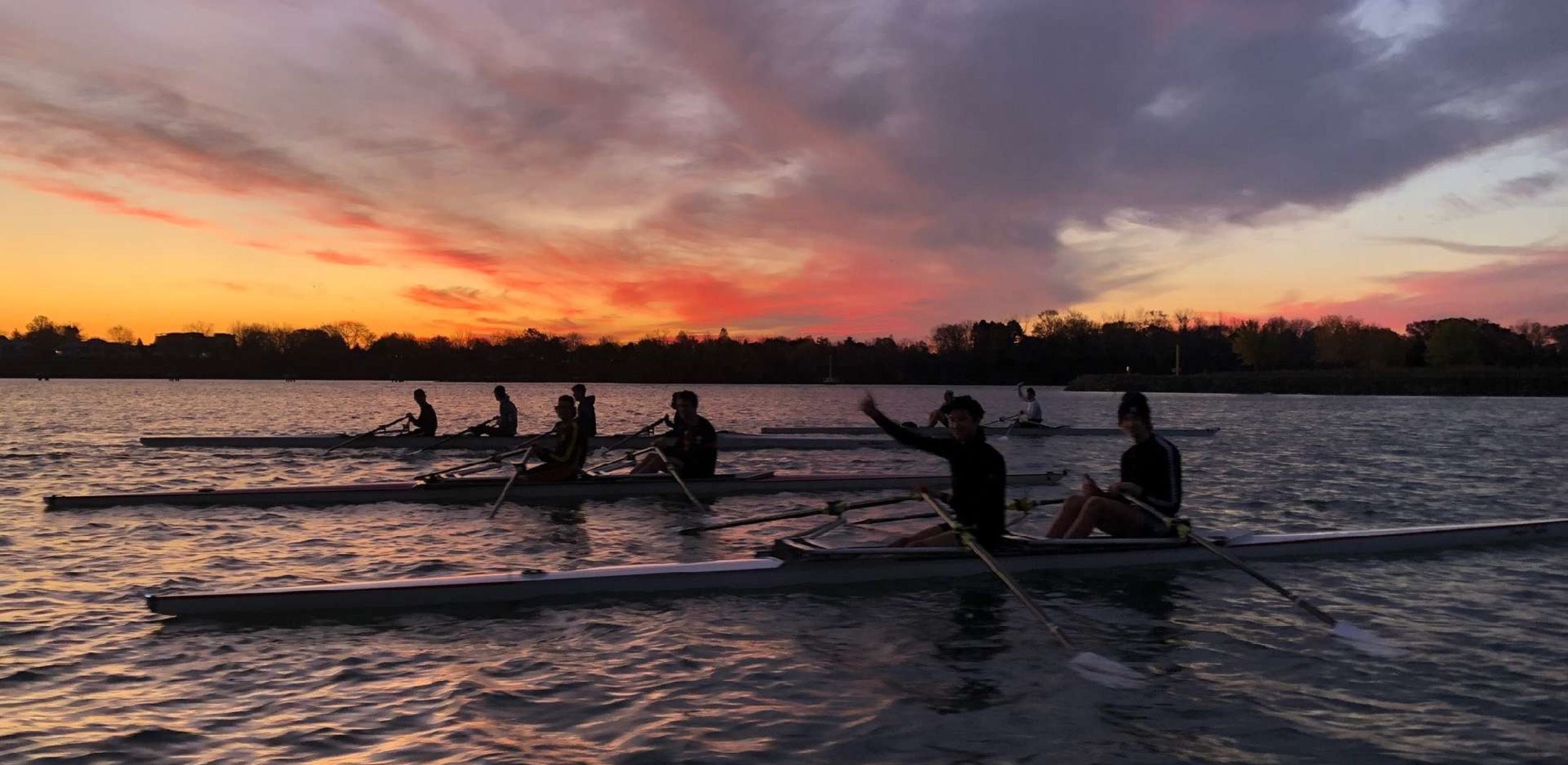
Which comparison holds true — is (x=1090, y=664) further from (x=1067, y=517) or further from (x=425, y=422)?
(x=425, y=422)

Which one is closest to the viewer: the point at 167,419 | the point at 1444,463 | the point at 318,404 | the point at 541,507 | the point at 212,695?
the point at 212,695

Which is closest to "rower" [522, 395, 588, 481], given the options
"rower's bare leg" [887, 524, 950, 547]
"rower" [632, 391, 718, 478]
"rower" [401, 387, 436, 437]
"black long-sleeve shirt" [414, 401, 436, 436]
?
"rower" [632, 391, 718, 478]

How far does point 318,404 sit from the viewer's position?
73.6 meters

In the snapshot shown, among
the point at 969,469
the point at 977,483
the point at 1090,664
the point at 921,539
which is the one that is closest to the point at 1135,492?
the point at 977,483

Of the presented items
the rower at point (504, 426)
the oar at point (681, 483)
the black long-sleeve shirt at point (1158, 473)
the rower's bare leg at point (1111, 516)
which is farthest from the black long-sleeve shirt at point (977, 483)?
the rower at point (504, 426)

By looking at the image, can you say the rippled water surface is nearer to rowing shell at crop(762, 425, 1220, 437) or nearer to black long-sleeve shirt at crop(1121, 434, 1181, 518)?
black long-sleeve shirt at crop(1121, 434, 1181, 518)

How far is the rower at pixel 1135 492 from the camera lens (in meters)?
9.59

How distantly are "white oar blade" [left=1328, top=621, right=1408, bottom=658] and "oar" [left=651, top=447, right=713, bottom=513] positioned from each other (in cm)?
903

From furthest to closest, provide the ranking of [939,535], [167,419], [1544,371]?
[1544,371] → [167,419] → [939,535]

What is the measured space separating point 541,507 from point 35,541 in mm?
6380

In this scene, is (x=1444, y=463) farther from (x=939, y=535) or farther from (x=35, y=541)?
(x=35, y=541)

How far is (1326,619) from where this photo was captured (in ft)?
27.4

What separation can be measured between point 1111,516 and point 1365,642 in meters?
2.58

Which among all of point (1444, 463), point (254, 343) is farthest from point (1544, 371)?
point (254, 343)
